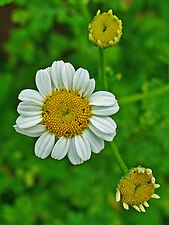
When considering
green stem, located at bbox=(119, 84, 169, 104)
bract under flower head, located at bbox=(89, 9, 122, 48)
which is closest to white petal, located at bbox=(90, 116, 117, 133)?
bract under flower head, located at bbox=(89, 9, 122, 48)

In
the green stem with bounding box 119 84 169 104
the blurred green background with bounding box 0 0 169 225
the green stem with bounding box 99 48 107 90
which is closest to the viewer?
the green stem with bounding box 99 48 107 90

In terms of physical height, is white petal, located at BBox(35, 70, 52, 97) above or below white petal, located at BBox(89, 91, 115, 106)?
above

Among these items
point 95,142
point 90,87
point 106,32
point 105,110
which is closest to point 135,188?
point 95,142

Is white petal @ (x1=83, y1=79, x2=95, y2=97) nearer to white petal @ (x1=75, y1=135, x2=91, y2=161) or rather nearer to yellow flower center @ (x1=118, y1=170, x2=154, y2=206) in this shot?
white petal @ (x1=75, y1=135, x2=91, y2=161)

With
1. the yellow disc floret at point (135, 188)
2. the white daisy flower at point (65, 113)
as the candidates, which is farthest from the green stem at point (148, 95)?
the yellow disc floret at point (135, 188)

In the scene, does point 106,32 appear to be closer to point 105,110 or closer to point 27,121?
point 105,110

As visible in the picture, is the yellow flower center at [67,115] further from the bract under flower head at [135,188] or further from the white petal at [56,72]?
the bract under flower head at [135,188]
